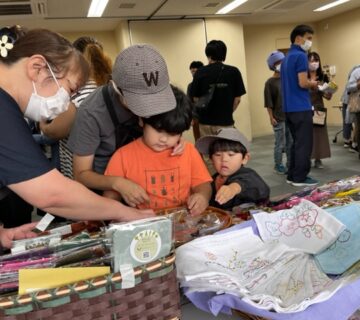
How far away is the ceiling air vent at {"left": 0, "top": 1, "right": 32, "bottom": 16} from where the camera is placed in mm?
4996

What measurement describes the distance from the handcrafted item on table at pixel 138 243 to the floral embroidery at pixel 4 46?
1.69ft

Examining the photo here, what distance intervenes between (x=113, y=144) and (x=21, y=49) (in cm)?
55

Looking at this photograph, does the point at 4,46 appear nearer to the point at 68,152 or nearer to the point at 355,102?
the point at 68,152

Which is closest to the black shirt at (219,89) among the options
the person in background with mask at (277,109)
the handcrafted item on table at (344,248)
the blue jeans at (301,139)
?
the blue jeans at (301,139)

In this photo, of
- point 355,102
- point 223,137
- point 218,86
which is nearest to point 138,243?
point 223,137

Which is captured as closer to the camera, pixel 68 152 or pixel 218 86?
pixel 68 152

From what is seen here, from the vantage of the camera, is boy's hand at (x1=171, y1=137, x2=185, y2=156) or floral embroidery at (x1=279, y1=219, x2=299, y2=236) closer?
floral embroidery at (x1=279, y1=219, x2=299, y2=236)

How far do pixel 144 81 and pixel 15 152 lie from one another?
46cm

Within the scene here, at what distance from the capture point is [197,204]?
1.19 metres

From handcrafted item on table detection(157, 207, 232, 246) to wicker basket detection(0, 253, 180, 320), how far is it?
0.86ft

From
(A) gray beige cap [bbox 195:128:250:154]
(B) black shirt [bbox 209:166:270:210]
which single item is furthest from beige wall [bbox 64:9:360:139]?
(B) black shirt [bbox 209:166:270:210]

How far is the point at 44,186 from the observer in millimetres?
795

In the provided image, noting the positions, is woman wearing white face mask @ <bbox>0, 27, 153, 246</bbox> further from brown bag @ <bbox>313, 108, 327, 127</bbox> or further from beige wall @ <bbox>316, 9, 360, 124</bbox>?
beige wall @ <bbox>316, 9, 360, 124</bbox>

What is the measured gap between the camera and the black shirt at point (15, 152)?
2.50 feet
